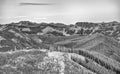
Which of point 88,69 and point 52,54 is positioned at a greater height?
point 52,54

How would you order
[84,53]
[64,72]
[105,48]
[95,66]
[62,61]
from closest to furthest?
[64,72], [62,61], [95,66], [84,53], [105,48]

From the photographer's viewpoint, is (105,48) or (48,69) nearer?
(48,69)

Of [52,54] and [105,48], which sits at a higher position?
[52,54]

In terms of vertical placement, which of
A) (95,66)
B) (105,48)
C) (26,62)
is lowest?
(105,48)

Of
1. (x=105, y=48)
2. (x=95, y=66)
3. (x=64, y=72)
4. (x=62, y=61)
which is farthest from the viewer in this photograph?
(x=105, y=48)

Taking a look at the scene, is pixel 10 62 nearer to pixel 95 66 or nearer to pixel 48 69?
pixel 48 69

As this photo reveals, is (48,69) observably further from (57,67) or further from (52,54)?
(52,54)

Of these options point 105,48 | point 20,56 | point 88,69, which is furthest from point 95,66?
point 105,48

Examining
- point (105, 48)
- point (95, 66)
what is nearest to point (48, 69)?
point (95, 66)

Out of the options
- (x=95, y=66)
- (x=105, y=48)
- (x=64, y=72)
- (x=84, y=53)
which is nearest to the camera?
(x=64, y=72)
